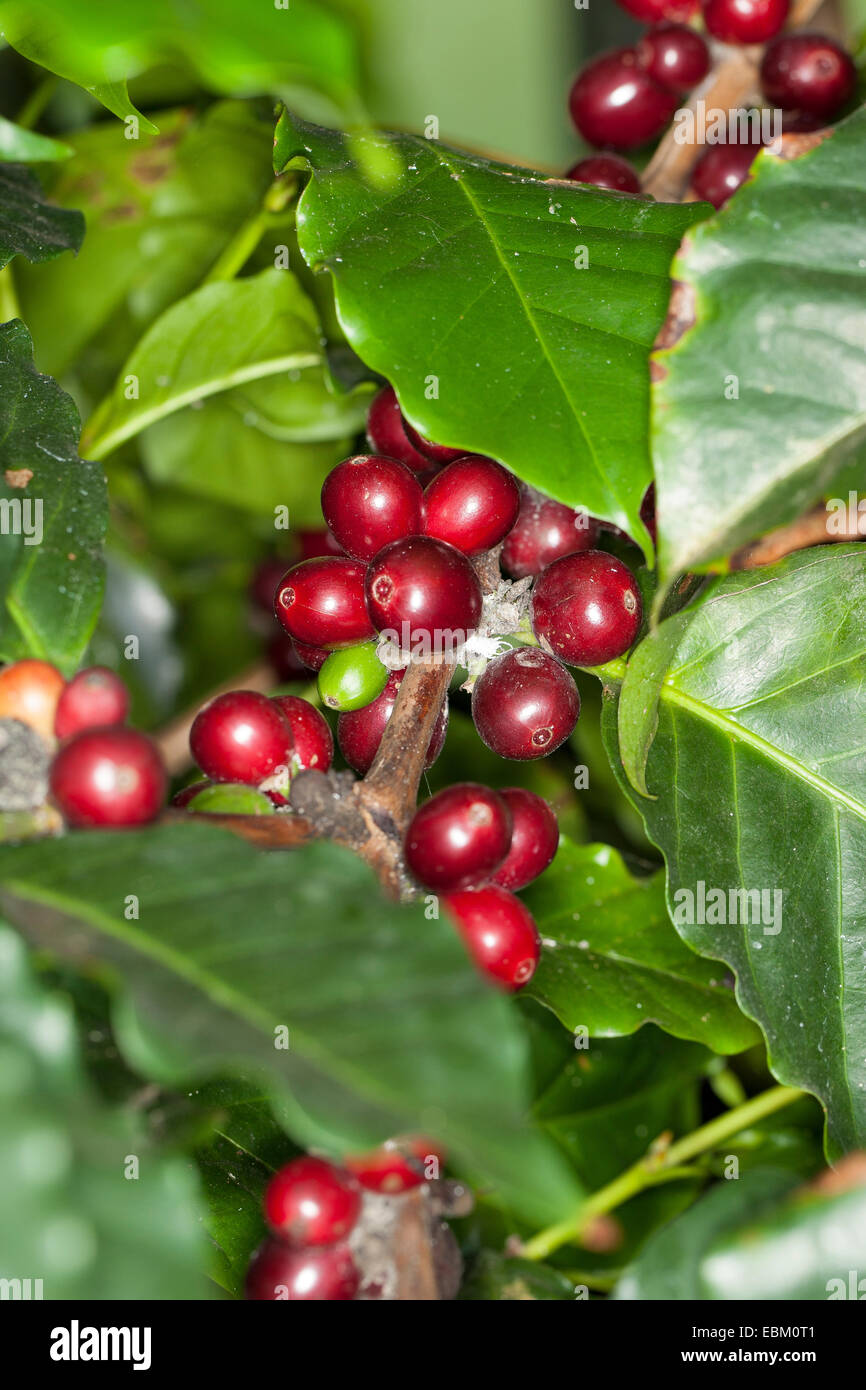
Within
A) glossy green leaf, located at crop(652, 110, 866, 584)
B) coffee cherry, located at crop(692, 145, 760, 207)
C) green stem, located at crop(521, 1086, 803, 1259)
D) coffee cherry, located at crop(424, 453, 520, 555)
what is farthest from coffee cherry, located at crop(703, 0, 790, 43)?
green stem, located at crop(521, 1086, 803, 1259)

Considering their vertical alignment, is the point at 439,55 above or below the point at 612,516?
above

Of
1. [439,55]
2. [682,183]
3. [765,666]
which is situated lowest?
[765,666]

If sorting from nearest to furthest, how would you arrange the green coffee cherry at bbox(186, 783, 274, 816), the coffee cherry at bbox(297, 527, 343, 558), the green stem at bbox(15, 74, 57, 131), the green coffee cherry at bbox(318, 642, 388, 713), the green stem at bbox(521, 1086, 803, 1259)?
1. the green coffee cherry at bbox(186, 783, 274, 816)
2. the green coffee cherry at bbox(318, 642, 388, 713)
3. the green stem at bbox(521, 1086, 803, 1259)
4. the green stem at bbox(15, 74, 57, 131)
5. the coffee cherry at bbox(297, 527, 343, 558)

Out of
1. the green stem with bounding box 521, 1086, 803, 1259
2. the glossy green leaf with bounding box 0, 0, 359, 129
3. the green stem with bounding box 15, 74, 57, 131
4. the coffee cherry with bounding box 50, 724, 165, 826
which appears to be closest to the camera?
the glossy green leaf with bounding box 0, 0, 359, 129

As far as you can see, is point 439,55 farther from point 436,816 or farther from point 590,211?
point 436,816

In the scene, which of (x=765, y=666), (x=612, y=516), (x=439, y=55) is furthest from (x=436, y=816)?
(x=439, y=55)

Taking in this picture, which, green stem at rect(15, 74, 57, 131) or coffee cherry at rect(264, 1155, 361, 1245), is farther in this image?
green stem at rect(15, 74, 57, 131)

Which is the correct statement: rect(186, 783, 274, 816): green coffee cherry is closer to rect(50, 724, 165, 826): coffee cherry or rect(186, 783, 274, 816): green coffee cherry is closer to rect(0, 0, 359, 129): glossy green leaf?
rect(50, 724, 165, 826): coffee cherry

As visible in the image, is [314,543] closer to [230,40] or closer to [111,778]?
[111,778]
